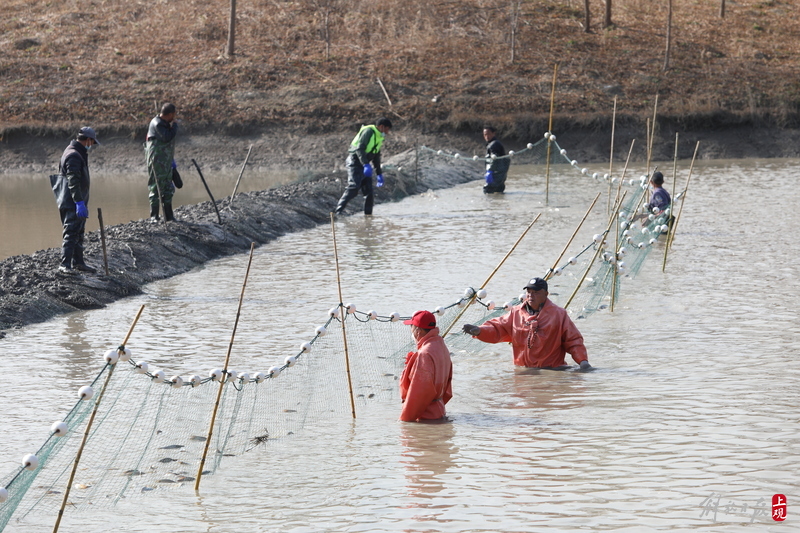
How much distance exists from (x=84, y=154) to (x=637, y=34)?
1116 inches

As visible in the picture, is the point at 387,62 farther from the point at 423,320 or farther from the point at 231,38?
the point at 423,320

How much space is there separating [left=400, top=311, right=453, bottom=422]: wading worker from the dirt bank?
195 inches

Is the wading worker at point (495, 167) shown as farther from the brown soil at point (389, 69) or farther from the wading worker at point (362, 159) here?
the brown soil at point (389, 69)

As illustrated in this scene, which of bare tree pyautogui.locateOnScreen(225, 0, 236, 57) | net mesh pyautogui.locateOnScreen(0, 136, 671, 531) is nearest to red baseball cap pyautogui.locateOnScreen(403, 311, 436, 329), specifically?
net mesh pyautogui.locateOnScreen(0, 136, 671, 531)

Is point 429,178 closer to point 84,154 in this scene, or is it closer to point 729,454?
point 84,154

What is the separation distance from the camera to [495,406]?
7070 mm

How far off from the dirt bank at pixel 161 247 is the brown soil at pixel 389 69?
921 centimetres

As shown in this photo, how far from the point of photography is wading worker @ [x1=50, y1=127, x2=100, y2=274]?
10.6m

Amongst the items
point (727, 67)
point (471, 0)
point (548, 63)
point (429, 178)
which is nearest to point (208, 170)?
point (429, 178)

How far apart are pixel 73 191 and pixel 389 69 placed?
2272 cm

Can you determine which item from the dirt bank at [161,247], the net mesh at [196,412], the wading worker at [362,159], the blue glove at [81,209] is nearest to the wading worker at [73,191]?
the blue glove at [81,209]

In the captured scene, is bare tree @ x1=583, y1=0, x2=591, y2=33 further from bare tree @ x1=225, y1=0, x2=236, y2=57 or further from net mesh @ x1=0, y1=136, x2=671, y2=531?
net mesh @ x1=0, y1=136, x2=671, y2=531

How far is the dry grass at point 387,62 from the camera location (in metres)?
29.8

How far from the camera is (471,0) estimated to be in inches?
1481
